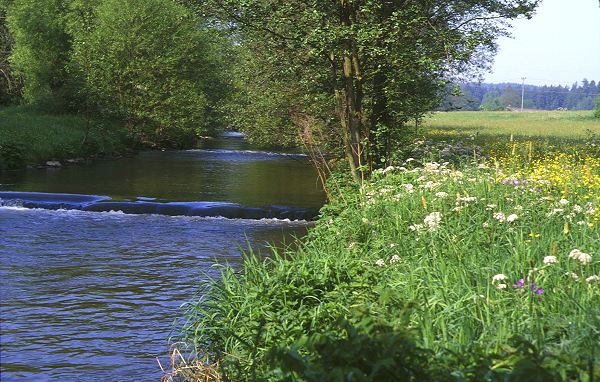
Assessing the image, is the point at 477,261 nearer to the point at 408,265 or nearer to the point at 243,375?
the point at 408,265

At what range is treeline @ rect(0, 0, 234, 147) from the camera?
36.7 metres

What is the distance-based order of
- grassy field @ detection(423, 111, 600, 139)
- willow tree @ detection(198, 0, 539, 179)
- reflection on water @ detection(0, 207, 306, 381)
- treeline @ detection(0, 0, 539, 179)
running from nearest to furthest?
reflection on water @ detection(0, 207, 306, 381) → willow tree @ detection(198, 0, 539, 179) → treeline @ detection(0, 0, 539, 179) → grassy field @ detection(423, 111, 600, 139)

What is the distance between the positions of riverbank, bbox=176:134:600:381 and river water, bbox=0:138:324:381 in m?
1.34

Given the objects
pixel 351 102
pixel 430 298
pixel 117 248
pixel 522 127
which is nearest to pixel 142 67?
pixel 351 102

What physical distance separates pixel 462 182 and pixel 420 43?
637 centimetres

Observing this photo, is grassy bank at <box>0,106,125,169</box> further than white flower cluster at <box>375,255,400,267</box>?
Yes

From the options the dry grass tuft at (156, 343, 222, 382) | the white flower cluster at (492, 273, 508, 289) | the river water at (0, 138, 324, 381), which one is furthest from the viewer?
the river water at (0, 138, 324, 381)

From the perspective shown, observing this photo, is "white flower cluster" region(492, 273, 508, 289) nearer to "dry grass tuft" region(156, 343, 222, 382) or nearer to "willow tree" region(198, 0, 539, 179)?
"dry grass tuft" region(156, 343, 222, 382)

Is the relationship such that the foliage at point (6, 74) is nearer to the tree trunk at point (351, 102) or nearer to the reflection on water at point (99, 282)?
the reflection on water at point (99, 282)

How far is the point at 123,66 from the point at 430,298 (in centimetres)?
3332

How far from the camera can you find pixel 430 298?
19.1 feet

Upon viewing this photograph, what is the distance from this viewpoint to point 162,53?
124 feet

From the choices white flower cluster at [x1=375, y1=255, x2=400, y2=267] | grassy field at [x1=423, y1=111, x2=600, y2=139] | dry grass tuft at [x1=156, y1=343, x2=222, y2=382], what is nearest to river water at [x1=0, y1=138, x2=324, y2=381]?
dry grass tuft at [x1=156, y1=343, x2=222, y2=382]

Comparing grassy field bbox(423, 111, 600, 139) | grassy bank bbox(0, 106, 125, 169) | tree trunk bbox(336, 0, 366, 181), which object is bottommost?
grassy field bbox(423, 111, 600, 139)
